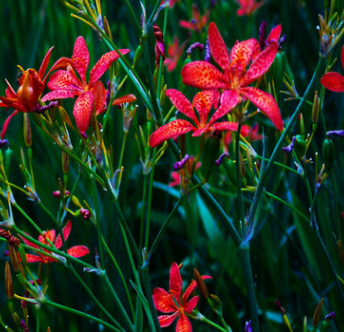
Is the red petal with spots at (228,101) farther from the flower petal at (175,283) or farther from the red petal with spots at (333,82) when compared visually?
the flower petal at (175,283)

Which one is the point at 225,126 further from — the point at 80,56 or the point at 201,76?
the point at 80,56

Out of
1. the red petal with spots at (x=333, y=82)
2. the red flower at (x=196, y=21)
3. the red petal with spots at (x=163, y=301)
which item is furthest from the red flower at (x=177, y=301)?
the red flower at (x=196, y=21)

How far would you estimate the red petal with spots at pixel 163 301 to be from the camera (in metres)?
0.72

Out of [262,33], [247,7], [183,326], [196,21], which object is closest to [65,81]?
[262,33]

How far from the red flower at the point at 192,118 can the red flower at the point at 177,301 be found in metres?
0.22

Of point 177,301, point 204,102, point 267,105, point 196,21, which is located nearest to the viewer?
point 267,105

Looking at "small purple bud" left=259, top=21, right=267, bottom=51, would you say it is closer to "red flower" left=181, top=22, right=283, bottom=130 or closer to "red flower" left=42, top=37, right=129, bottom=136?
"red flower" left=181, top=22, right=283, bottom=130

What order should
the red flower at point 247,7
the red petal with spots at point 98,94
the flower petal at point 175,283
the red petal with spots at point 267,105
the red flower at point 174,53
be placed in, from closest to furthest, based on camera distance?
the red petal with spots at point 267,105 → the red petal with spots at point 98,94 → the flower petal at point 175,283 → the red flower at point 174,53 → the red flower at point 247,7

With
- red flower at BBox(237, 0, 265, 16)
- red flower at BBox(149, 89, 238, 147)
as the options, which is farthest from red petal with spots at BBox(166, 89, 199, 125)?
red flower at BBox(237, 0, 265, 16)

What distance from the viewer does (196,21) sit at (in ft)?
5.23

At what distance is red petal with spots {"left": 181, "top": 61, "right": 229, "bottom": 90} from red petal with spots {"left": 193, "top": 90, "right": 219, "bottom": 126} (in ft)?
0.19

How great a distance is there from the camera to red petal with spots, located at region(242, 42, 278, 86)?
1.70 ft

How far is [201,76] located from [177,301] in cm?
34

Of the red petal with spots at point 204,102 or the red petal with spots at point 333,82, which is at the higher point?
the red petal with spots at point 333,82
